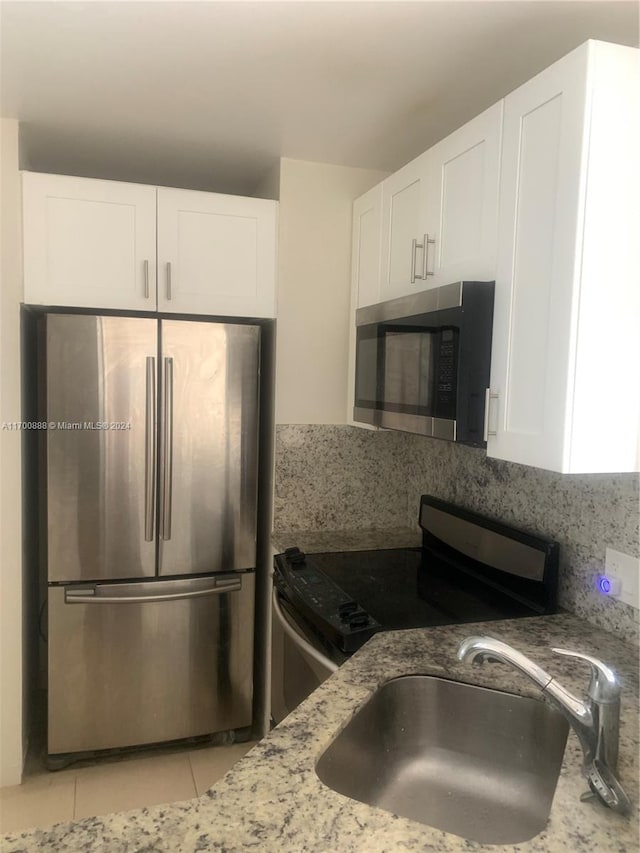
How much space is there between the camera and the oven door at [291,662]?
1.80 meters

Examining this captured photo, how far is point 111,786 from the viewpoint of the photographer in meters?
2.34

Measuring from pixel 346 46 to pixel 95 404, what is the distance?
4.79ft

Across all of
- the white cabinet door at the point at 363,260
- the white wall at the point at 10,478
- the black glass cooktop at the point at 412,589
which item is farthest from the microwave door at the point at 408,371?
the white wall at the point at 10,478

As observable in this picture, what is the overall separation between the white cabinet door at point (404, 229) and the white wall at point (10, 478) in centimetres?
134

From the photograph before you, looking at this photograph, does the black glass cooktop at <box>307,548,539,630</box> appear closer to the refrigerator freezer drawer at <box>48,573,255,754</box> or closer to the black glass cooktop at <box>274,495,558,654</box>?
the black glass cooktop at <box>274,495,558,654</box>

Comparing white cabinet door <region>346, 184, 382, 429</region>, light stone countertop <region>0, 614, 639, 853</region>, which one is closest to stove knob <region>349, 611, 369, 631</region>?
light stone countertop <region>0, 614, 639, 853</region>

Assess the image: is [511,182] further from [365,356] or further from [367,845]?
[367,845]

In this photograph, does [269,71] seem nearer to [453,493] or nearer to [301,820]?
[453,493]

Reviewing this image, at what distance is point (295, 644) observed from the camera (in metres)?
1.96

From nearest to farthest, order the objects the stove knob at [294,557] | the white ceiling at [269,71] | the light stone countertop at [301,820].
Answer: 1. the light stone countertop at [301,820]
2. the white ceiling at [269,71]
3. the stove knob at [294,557]

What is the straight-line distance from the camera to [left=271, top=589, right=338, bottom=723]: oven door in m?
1.80

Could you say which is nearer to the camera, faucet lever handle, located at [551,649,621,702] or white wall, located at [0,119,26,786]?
faucet lever handle, located at [551,649,621,702]

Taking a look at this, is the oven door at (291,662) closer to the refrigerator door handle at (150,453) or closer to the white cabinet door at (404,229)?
the refrigerator door handle at (150,453)

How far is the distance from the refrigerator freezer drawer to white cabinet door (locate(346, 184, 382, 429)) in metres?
0.98
